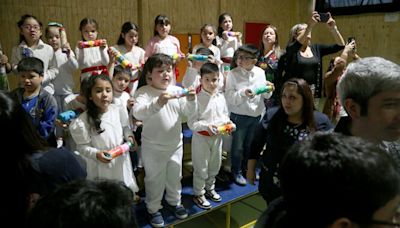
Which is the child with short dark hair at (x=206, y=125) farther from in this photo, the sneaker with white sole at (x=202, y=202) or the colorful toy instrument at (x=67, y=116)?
the colorful toy instrument at (x=67, y=116)

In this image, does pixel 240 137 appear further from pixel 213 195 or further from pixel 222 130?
pixel 213 195

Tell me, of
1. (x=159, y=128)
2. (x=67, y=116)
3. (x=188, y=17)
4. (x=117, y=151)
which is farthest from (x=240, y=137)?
(x=188, y=17)

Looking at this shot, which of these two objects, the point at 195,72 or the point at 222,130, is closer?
the point at 222,130

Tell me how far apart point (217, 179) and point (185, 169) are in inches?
21.1

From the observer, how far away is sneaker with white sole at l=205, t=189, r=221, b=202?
2.78 metres

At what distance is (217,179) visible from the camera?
320 cm

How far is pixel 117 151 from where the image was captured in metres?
2.14

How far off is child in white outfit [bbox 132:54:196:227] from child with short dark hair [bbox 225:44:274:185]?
70 centimetres

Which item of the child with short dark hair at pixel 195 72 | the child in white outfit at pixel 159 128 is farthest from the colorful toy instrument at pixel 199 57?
the child in white outfit at pixel 159 128

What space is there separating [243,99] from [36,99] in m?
1.77

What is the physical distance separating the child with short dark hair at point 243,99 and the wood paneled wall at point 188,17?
92.8 inches

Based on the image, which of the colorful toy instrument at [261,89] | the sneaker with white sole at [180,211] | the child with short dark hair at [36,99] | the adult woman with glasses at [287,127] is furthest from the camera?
the colorful toy instrument at [261,89]

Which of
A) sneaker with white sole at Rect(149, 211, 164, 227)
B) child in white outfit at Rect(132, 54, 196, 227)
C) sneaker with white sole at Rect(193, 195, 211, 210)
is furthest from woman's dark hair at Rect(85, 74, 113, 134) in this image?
sneaker with white sole at Rect(193, 195, 211, 210)

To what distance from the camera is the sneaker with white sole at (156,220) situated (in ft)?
7.78
